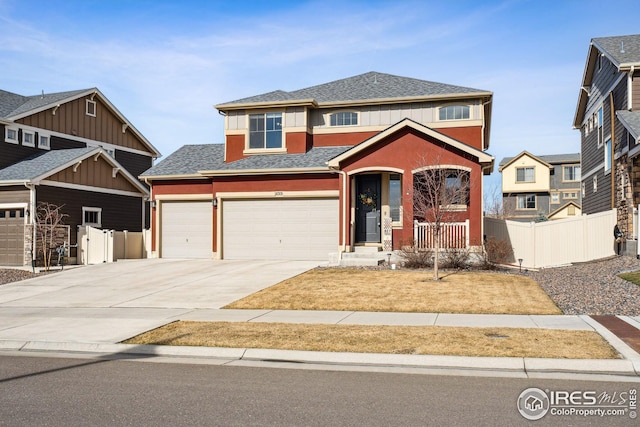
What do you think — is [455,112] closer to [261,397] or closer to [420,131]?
[420,131]

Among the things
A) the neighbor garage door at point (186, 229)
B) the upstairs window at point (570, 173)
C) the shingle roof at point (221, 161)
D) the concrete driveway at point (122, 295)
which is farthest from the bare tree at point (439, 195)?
the upstairs window at point (570, 173)

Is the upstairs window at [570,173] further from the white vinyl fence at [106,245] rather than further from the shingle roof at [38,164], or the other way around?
the shingle roof at [38,164]

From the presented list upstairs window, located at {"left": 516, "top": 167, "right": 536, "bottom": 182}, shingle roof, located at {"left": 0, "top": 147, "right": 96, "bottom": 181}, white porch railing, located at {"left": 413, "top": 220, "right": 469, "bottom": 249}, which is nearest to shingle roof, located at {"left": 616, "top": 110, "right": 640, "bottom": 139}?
white porch railing, located at {"left": 413, "top": 220, "right": 469, "bottom": 249}

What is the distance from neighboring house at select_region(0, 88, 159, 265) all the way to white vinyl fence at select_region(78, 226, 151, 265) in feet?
2.22

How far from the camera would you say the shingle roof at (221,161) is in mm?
25328

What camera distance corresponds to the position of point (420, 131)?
2214 cm

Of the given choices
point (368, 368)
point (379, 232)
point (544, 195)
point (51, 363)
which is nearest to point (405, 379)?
point (368, 368)

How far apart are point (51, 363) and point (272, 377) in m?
3.55

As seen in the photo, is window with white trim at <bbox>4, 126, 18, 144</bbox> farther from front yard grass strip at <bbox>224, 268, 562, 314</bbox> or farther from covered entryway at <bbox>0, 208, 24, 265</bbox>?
front yard grass strip at <bbox>224, 268, 562, 314</bbox>

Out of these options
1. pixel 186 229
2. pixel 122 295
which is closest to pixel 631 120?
pixel 122 295

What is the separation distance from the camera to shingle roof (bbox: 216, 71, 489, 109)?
26.4m

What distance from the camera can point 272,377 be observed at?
797 cm

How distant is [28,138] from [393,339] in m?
26.3

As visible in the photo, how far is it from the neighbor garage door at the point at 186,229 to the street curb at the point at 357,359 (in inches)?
636
